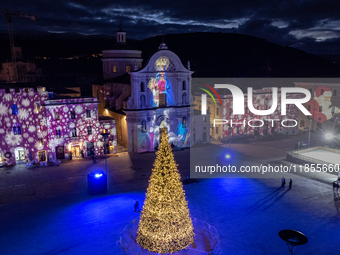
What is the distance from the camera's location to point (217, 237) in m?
19.5

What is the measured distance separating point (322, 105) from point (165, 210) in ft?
157

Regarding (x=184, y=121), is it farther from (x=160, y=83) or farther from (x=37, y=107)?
(x=37, y=107)

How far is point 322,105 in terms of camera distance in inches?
2105

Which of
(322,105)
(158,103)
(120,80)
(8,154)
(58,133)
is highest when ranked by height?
(120,80)

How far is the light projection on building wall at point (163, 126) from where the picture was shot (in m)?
43.0

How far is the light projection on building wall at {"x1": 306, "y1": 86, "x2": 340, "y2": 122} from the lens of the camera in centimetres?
5218

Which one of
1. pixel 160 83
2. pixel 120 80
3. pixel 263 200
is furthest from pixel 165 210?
pixel 120 80

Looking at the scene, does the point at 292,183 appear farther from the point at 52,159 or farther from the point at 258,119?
the point at 52,159

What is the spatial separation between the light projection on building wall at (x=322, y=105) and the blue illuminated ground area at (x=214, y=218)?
27.2 meters

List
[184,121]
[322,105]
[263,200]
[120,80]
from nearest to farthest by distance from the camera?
[263,200], [184,121], [120,80], [322,105]

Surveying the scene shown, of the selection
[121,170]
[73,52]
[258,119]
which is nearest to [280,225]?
[121,170]

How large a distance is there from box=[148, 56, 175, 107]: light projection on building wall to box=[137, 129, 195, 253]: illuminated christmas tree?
2682cm

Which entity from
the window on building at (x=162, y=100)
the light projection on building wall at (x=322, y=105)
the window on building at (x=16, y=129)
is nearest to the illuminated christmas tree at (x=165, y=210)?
the window on building at (x=16, y=129)

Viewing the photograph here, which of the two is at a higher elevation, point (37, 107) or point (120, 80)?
point (120, 80)
